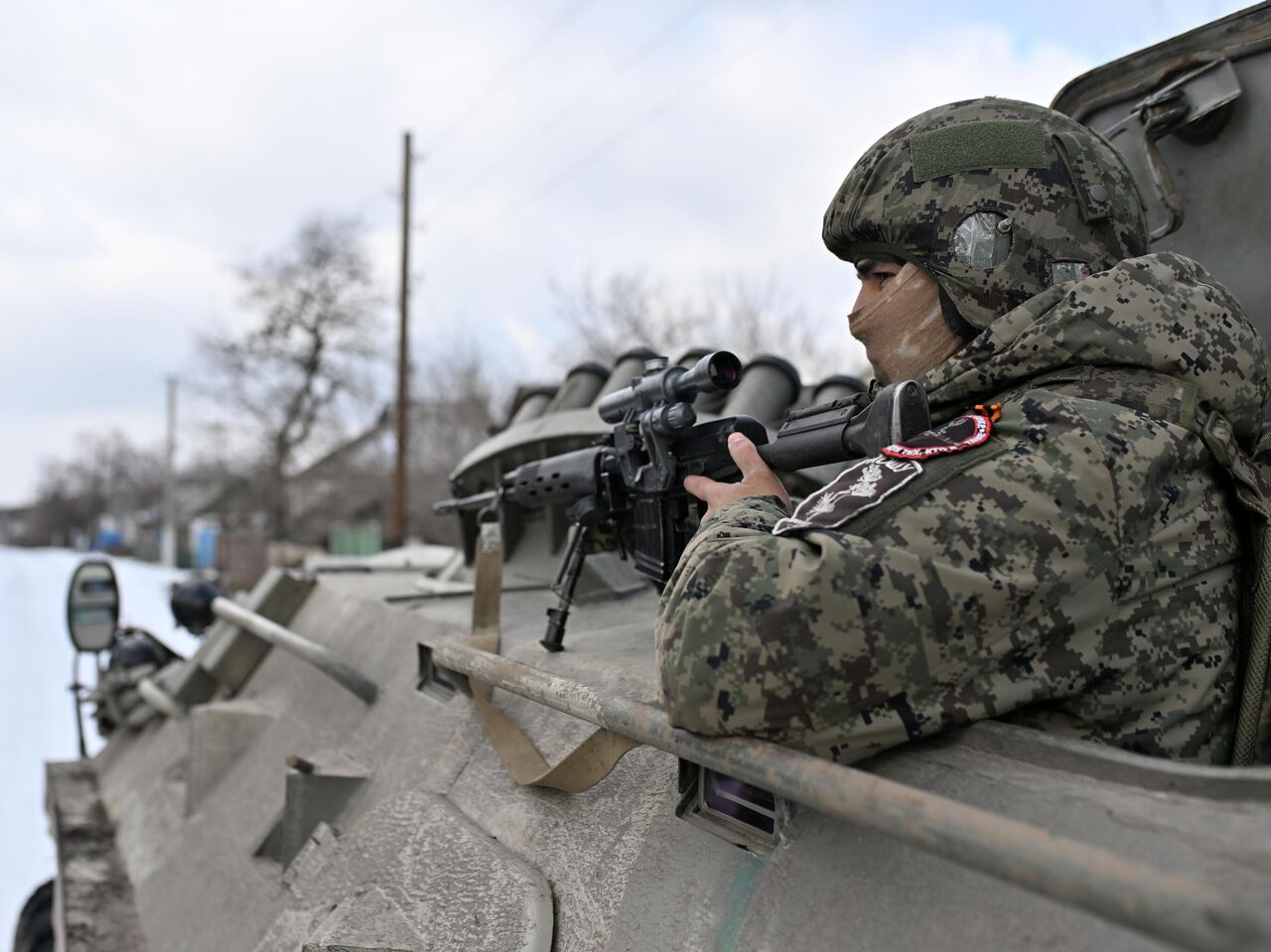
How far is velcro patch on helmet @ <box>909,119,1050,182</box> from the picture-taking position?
197 cm

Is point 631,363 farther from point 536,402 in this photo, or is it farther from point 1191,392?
point 1191,392

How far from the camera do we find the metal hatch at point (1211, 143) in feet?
9.96

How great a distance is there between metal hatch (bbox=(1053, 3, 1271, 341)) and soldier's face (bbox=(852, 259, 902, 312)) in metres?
1.44

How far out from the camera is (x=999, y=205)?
196cm

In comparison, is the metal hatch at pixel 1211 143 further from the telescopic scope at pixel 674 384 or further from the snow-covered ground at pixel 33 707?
the snow-covered ground at pixel 33 707

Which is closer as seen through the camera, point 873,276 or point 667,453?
point 873,276

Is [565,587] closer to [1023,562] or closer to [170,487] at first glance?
[1023,562]

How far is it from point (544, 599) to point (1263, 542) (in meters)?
2.43

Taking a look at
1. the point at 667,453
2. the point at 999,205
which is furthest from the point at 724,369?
the point at 999,205

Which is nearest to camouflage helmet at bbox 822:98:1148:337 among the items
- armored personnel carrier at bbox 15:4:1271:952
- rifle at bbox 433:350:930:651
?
rifle at bbox 433:350:930:651

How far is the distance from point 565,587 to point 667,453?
0.63 meters

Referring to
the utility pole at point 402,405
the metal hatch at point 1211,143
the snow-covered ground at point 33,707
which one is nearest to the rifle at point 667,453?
the metal hatch at point 1211,143

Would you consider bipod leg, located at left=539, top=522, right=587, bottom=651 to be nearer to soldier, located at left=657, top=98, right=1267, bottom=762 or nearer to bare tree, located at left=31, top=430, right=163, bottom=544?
soldier, located at left=657, top=98, right=1267, bottom=762

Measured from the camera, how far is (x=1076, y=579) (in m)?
1.59
